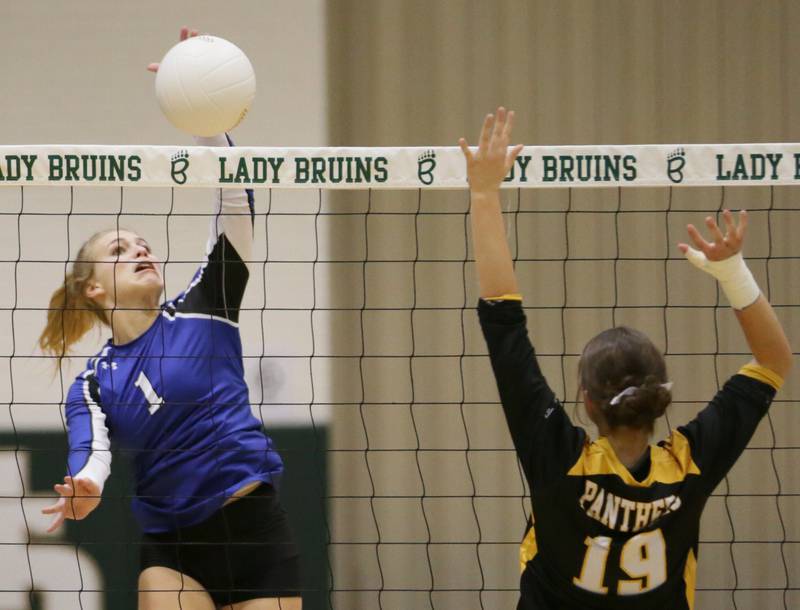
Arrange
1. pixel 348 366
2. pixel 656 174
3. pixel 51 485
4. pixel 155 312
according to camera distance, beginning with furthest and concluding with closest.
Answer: pixel 348 366, pixel 51 485, pixel 155 312, pixel 656 174

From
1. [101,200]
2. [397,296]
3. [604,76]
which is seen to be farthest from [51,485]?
[604,76]

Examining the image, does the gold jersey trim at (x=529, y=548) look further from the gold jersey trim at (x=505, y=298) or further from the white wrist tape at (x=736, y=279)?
the white wrist tape at (x=736, y=279)

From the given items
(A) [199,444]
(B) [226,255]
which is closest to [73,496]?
(A) [199,444]

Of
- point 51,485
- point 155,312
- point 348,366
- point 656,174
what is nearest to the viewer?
point 656,174

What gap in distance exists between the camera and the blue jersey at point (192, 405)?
3160 mm

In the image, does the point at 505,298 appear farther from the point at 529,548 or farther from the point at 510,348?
the point at 529,548

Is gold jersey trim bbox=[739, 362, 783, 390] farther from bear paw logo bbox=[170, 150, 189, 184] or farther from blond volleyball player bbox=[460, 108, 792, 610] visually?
bear paw logo bbox=[170, 150, 189, 184]

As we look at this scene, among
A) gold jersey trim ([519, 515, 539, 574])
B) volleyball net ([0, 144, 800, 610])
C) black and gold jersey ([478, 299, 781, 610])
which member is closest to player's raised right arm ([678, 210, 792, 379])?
black and gold jersey ([478, 299, 781, 610])

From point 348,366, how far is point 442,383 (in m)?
0.50

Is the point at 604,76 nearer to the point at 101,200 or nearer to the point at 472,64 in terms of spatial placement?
the point at 472,64

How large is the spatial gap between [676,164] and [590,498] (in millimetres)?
1285

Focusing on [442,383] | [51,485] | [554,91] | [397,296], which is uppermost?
[554,91]

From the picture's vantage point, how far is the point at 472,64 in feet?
19.3

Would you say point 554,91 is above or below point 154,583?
above
